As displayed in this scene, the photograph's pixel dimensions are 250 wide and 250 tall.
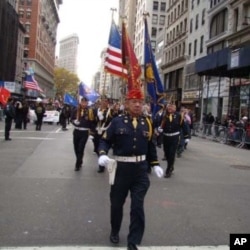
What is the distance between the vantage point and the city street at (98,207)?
6145mm

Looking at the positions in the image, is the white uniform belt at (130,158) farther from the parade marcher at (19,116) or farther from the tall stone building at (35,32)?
the tall stone building at (35,32)

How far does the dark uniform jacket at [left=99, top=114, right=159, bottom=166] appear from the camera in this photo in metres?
5.96

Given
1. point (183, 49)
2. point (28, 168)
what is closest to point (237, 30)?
point (183, 49)

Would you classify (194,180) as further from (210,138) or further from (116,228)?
(210,138)

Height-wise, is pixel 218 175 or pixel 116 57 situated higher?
pixel 116 57

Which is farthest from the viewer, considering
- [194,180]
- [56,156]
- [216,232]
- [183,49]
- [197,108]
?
[183,49]

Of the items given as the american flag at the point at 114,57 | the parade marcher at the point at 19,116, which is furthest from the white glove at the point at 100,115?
the parade marcher at the point at 19,116

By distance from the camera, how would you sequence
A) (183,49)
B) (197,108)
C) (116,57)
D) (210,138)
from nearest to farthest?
(116,57) < (210,138) < (197,108) < (183,49)

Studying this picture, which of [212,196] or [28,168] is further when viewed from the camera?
[28,168]

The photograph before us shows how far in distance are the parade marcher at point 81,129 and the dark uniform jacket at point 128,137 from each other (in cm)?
602

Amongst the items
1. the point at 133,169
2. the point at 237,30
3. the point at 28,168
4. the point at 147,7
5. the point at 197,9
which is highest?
the point at 147,7

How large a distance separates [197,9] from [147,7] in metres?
51.7

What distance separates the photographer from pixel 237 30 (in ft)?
137

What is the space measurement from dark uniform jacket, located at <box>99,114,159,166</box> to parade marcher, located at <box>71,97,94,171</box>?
6021 mm
